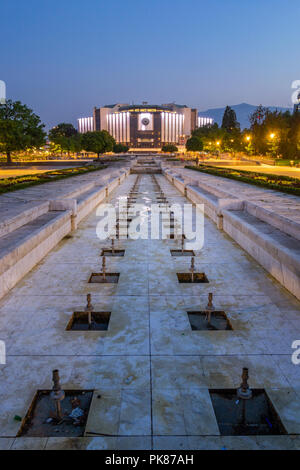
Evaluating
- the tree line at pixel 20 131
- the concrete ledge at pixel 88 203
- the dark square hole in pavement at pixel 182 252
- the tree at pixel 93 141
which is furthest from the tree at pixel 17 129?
the dark square hole in pavement at pixel 182 252

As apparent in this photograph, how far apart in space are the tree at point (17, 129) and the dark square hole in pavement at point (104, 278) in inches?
1582

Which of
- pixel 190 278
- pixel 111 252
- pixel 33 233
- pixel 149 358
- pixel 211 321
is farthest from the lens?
pixel 111 252

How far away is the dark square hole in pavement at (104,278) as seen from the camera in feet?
25.7

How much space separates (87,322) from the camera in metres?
6.07

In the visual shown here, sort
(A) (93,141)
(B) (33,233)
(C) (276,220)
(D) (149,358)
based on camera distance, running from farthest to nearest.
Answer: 1. (A) (93,141)
2. (C) (276,220)
3. (B) (33,233)
4. (D) (149,358)

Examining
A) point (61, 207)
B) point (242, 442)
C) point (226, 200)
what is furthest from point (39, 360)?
point (226, 200)

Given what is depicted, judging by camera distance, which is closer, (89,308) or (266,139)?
(89,308)

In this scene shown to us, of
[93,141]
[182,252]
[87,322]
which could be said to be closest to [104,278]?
[87,322]

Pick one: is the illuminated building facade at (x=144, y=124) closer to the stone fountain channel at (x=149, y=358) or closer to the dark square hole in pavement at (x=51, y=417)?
the stone fountain channel at (x=149, y=358)

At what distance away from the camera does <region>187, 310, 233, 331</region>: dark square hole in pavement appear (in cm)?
582

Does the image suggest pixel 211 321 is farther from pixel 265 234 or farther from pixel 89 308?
pixel 265 234

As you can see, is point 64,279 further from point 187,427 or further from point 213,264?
point 187,427

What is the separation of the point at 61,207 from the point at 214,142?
7305 cm

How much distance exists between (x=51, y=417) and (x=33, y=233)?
5915 mm
